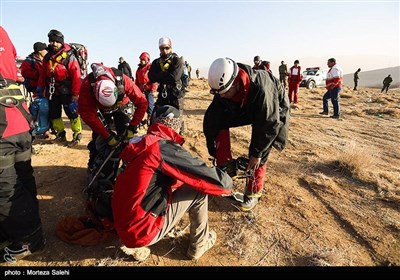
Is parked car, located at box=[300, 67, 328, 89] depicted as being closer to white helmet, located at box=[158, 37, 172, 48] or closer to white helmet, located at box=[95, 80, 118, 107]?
white helmet, located at box=[158, 37, 172, 48]

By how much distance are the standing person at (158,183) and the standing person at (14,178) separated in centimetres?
99

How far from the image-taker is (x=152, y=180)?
2.24 meters

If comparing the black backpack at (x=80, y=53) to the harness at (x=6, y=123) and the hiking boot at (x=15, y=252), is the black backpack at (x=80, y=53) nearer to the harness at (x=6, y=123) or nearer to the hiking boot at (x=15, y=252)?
the harness at (x=6, y=123)

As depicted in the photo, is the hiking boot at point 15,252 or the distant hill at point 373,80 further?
the distant hill at point 373,80

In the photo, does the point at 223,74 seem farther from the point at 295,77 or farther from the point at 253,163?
the point at 295,77

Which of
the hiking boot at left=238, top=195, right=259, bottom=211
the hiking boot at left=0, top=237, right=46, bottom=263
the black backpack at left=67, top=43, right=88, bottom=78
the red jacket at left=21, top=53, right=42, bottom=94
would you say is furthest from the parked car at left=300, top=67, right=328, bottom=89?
the hiking boot at left=0, top=237, right=46, bottom=263

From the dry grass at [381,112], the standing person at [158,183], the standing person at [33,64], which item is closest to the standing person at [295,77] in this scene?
the dry grass at [381,112]

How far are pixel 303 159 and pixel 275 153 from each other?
57 centimetres

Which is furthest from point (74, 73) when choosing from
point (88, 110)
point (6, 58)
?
point (6, 58)

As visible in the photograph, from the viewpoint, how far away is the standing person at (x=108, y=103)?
3400 millimetres

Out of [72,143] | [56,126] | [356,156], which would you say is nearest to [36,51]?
[56,126]

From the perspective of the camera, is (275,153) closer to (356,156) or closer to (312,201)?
(356,156)

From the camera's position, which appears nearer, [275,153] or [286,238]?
[286,238]

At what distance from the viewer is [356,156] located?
14.9 ft
